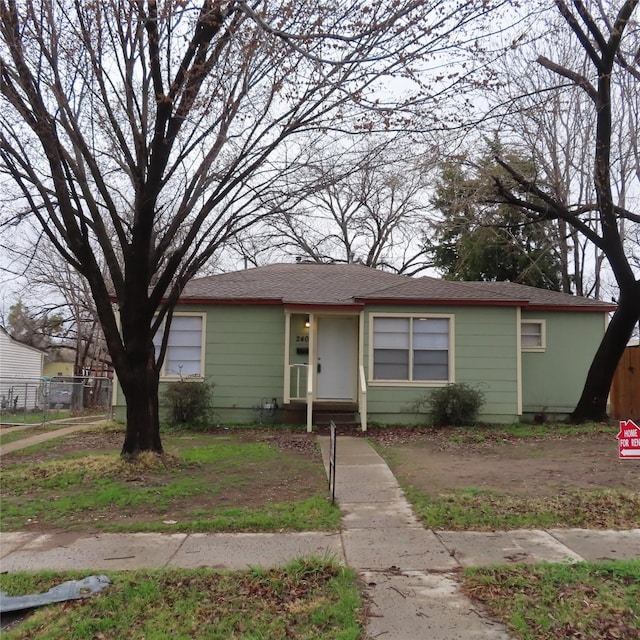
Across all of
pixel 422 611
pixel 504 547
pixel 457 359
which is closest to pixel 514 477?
pixel 504 547

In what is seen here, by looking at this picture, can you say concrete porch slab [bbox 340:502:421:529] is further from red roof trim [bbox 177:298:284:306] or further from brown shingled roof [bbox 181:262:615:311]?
red roof trim [bbox 177:298:284:306]

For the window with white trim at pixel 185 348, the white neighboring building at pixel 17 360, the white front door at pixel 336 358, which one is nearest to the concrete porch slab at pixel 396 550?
the white front door at pixel 336 358

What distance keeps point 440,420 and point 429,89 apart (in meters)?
7.58

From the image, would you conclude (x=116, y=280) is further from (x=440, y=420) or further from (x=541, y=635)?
(x=440, y=420)

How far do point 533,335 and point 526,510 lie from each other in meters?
9.28

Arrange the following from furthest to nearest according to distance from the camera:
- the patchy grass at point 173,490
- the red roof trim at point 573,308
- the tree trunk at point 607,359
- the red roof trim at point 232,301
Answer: the red roof trim at point 573,308, the red roof trim at point 232,301, the tree trunk at point 607,359, the patchy grass at point 173,490

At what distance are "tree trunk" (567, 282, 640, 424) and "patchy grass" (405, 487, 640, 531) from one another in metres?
7.04

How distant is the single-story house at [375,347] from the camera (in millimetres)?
12977

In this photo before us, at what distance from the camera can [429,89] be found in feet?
23.1

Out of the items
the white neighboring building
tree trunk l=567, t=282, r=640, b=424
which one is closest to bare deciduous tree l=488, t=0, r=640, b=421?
tree trunk l=567, t=282, r=640, b=424

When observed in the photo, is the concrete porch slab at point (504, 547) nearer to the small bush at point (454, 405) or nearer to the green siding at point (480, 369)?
the small bush at point (454, 405)

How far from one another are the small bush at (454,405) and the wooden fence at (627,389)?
4.70 metres

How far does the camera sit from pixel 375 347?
42.8 ft

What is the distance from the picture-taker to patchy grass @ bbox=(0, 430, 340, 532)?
229 inches
